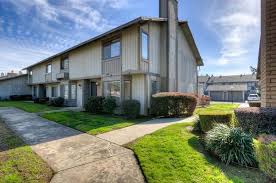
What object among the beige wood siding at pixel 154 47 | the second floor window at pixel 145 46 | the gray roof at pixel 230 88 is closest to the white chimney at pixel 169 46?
the beige wood siding at pixel 154 47

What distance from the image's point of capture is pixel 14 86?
32125mm

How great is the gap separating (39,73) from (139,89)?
72.9 feet

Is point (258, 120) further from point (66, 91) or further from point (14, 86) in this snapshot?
point (14, 86)

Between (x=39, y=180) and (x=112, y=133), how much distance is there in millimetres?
3836

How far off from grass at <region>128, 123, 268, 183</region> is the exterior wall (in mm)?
11773

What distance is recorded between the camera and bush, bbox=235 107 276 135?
4.34m

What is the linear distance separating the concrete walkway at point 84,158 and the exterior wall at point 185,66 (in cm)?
1213

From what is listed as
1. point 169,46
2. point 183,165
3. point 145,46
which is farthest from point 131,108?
point 183,165

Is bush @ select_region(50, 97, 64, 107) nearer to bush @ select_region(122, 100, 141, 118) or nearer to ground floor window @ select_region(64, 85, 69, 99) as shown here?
ground floor window @ select_region(64, 85, 69, 99)

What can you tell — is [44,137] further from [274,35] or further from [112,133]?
[274,35]

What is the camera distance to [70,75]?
770 inches

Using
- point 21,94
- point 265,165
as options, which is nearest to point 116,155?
point 265,165

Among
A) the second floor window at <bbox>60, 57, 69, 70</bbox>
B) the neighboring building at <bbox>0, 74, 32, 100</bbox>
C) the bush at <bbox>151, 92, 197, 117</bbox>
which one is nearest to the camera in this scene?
the bush at <bbox>151, 92, 197, 117</bbox>

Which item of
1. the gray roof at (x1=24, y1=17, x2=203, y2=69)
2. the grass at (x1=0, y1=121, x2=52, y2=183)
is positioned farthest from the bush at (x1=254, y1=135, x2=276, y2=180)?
the gray roof at (x1=24, y1=17, x2=203, y2=69)
